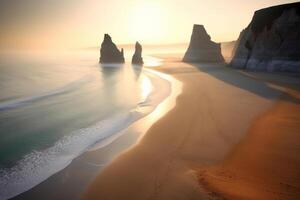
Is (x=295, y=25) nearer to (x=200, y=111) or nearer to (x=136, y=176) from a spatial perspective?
(x=200, y=111)

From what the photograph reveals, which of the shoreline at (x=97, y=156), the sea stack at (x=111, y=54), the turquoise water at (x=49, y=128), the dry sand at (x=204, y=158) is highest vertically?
the sea stack at (x=111, y=54)

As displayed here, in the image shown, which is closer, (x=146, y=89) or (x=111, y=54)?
(x=146, y=89)

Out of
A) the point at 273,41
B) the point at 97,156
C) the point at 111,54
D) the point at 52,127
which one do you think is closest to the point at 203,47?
the point at 111,54

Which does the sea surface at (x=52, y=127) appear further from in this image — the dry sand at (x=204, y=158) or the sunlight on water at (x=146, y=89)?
the dry sand at (x=204, y=158)

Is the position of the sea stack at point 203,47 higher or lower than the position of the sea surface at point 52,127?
higher

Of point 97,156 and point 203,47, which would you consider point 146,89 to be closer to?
point 97,156

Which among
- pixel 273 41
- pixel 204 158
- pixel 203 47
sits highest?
pixel 273 41

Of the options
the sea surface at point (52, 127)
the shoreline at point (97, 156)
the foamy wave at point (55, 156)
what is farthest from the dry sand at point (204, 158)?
the sea surface at point (52, 127)

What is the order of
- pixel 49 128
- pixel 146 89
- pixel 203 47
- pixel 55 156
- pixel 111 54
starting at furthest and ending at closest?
pixel 111 54 < pixel 203 47 < pixel 146 89 < pixel 49 128 < pixel 55 156
